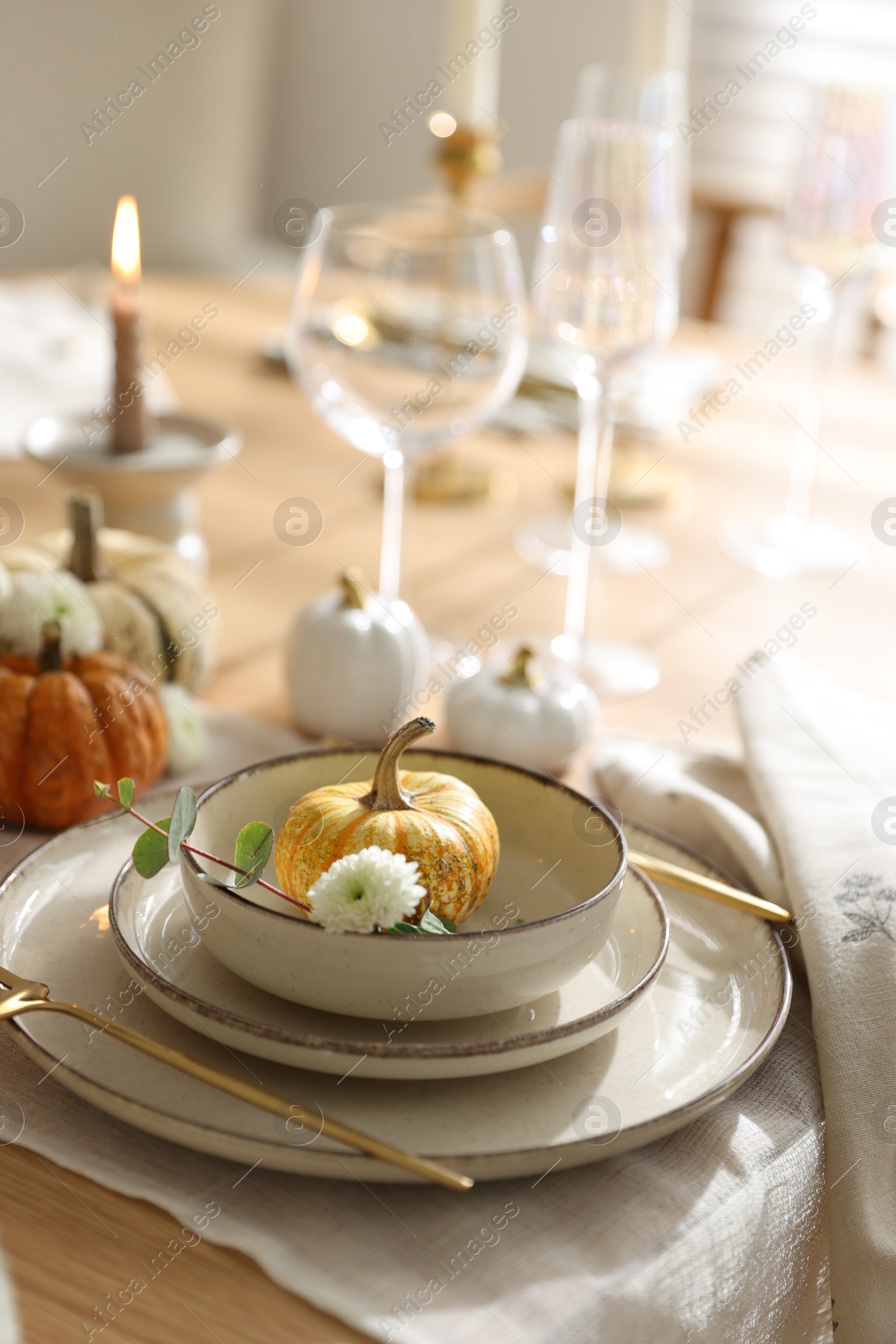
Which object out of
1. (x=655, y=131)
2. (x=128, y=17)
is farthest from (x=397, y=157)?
(x=655, y=131)

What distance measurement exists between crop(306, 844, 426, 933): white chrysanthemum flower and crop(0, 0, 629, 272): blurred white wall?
9.36 ft

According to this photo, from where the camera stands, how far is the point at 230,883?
0.49 metres

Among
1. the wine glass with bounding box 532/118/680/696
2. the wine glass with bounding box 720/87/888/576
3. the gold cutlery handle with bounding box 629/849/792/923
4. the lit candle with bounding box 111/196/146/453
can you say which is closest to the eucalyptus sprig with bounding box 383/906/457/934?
the gold cutlery handle with bounding box 629/849/792/923

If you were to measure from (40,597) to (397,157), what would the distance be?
3300mm

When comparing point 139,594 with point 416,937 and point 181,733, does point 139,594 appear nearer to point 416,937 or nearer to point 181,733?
point 181,733

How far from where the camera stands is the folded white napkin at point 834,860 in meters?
0.45

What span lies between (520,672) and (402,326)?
22 cm

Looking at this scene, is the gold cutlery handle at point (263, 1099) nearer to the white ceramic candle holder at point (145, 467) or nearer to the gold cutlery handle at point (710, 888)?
the gold cutlery handle at point (710, 888)

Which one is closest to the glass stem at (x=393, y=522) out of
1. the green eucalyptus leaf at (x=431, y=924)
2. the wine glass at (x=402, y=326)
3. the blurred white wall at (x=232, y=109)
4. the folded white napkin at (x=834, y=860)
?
the wine glass at (x=402, y=326)

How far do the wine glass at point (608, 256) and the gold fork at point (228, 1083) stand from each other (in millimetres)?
484

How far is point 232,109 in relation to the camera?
134 inches

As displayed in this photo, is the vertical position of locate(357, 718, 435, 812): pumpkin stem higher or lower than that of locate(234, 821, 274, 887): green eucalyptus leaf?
higher

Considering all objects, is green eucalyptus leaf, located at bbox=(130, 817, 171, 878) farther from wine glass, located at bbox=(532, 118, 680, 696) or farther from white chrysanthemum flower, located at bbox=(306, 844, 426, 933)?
wine glass, located at bbox=(532, 118, 680, 696)

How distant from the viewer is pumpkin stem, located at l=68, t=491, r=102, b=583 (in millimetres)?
685
